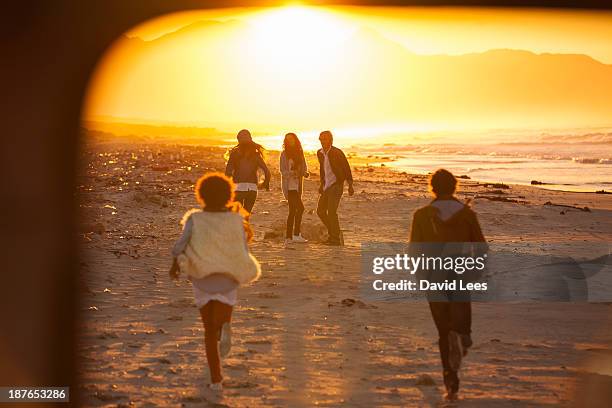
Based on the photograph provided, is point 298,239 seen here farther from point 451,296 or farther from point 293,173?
point 451,296

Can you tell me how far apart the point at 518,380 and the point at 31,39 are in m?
4.23

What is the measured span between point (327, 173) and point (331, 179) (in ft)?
0.42

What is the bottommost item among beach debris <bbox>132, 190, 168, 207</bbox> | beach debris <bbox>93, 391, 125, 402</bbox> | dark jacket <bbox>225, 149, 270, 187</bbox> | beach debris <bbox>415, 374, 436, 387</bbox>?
beach debris <bbox>415, 374, 436, 387</bbox>

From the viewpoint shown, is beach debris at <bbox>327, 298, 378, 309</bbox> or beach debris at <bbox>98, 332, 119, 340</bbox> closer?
beach debris at <bbox>98, 332, 119, 340</bbox>

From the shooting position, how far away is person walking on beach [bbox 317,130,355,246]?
51.9ft

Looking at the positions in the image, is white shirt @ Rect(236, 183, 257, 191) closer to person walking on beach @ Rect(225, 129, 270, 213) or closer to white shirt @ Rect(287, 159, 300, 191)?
person walking on beach @ Rect(225, 129, 270, 213)

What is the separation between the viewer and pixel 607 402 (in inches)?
272

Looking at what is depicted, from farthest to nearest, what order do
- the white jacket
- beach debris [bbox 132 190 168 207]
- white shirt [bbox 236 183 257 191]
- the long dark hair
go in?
1. beach debris [bbox 132 190 168 207]
2. the long dark hair
3. white shirt [bbox 236 183 257 191]
4. the white jacket

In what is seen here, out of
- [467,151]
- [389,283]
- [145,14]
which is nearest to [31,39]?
[145,14]

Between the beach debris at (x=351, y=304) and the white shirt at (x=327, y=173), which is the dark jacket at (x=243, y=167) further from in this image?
the beach debris at (x=351, y=304)

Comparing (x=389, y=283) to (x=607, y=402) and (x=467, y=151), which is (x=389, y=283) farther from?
(x=467, y=151)

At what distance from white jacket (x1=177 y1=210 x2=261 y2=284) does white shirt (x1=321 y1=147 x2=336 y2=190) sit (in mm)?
8890

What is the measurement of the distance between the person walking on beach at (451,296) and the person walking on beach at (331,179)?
8603mm

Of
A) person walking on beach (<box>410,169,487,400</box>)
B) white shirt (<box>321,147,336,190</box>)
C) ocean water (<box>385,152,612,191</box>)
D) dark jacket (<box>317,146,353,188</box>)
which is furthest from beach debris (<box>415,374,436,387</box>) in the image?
ocean water (<box>385,152,612,191</box>)
